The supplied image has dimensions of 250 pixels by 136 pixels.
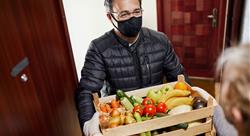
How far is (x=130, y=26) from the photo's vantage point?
1.47m

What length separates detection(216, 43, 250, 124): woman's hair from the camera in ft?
1.68

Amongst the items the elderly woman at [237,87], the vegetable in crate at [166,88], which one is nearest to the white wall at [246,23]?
the vegetable in crate at [166,88]

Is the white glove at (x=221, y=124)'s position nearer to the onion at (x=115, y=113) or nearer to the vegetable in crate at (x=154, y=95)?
the vegetable in crate at (x=154, y=95)

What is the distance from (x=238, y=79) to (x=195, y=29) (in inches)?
105

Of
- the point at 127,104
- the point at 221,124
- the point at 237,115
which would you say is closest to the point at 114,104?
the point at 127,104

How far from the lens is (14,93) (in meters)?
0.94

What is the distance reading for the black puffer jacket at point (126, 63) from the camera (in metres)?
1.48

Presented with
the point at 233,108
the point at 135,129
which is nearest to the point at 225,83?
the point at 233,108

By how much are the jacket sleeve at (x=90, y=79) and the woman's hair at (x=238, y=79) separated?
94 cm

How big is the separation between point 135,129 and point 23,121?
47cm

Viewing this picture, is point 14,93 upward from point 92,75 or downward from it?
upward

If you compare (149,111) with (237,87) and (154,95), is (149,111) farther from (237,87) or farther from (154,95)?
(237,87)

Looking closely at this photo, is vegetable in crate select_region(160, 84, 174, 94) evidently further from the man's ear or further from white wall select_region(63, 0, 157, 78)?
white wall select_region(63, 0, 157, 78)

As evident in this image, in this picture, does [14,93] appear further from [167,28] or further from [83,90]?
[167,28]
